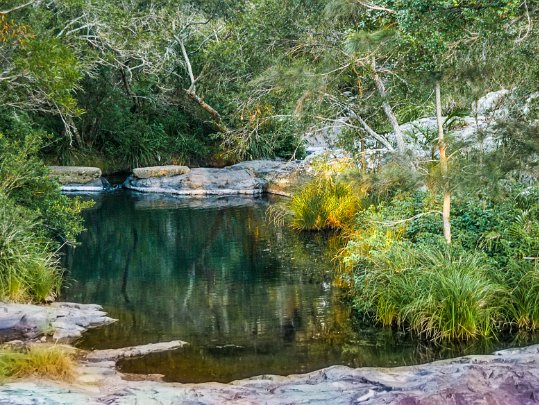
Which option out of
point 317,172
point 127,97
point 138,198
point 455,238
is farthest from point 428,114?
point 127,97

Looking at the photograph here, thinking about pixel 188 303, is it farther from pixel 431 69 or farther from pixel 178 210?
Result: pixel 178 210

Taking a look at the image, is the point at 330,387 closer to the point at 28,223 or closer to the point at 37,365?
the point at 37,365

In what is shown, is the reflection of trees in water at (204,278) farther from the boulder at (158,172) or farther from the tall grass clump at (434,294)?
the boulder at (158,172)

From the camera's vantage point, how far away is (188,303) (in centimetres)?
1063

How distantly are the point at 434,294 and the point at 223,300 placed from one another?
335 centimetres

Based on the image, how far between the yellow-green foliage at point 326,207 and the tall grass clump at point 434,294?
6.16m

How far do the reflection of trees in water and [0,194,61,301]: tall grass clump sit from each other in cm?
89

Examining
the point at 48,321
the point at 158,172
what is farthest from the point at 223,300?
the point at 158,172

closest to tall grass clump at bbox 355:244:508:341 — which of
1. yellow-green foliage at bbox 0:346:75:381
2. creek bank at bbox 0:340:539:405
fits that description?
creek bank at bbox 0:340:539:405

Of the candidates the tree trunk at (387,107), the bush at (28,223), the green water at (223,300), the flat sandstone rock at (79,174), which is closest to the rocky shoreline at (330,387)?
the green water at (223,300)

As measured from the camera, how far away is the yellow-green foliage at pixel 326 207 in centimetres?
1596

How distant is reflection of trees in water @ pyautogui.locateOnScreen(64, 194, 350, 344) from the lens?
940cm

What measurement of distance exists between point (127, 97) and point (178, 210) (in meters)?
10.3

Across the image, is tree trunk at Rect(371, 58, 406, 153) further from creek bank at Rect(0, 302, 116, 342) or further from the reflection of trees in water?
creek bank at Rect(0, 302, 116, 342)
